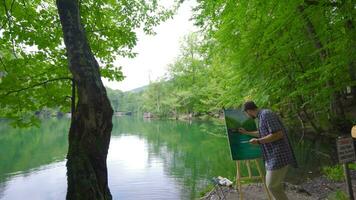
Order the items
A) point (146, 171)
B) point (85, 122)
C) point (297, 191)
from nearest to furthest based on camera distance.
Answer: point (85, 122) → point (297, 191) → point (146, 171)

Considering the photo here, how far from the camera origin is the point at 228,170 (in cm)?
1277

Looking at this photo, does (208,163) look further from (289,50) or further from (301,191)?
(301,191)

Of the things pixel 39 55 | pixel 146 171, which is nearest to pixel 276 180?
pixel 39 55

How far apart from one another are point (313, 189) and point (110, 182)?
7712 millimetres

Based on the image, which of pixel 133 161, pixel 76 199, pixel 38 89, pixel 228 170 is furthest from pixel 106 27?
pixel 133 161

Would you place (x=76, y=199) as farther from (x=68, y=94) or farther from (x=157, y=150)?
(x=157, y=150)

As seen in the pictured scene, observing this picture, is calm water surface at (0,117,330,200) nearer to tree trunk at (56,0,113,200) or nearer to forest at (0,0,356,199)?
forest at (0,0,356,199)

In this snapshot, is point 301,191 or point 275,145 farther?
point 301,191

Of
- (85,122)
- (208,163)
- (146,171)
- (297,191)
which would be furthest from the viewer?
(208,163)

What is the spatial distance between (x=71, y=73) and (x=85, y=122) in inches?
35.8

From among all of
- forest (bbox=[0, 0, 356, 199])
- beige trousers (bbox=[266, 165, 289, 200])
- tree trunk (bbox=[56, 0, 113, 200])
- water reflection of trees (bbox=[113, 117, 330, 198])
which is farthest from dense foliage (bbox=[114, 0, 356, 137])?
beige trousers (bbox=[266, 165, 289, 200])

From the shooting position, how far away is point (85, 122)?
4.72 meters

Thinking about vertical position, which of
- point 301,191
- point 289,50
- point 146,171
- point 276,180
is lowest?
point 146,171

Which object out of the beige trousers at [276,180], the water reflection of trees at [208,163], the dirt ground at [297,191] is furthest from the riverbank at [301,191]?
the beige trousers at [276,180]
